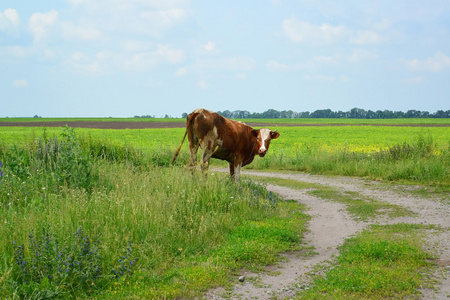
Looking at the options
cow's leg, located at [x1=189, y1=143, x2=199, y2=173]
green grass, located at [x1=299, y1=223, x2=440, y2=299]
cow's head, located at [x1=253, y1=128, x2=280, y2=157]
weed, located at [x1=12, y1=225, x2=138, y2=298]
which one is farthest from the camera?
cow's head, located at [x1=253, y1=128, x2=280, y2=157]

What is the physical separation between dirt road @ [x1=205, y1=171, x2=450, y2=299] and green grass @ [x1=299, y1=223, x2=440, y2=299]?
224 millimetres

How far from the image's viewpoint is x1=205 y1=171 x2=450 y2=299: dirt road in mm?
5730

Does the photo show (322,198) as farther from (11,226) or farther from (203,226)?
(11,226)

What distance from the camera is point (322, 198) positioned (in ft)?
43.1

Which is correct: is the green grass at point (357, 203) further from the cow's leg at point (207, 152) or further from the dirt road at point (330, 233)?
the cow's leg at point (207, 152)

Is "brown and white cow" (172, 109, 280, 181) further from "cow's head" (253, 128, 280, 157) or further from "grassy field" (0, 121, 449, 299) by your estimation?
"grassy field" (0, 121, 449, 299)

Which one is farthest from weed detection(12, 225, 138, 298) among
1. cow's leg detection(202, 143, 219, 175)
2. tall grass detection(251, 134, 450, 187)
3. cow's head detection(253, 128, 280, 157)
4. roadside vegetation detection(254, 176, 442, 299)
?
tall grass detection(251, 134, 450, 187)

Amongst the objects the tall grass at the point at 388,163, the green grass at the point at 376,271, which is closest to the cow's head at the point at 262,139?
the green grass at the point at 376,271

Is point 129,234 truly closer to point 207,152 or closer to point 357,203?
point 207,152

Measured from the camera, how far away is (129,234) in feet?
23.1

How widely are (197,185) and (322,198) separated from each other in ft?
16.0

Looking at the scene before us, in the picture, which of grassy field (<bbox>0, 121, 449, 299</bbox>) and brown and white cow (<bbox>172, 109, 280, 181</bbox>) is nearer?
grassy field (<bbox>0, 121, 449, 299</bbox>)

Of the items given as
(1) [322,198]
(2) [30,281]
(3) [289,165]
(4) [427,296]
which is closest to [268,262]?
(4) [427,296]

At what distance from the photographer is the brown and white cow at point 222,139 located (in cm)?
1207
